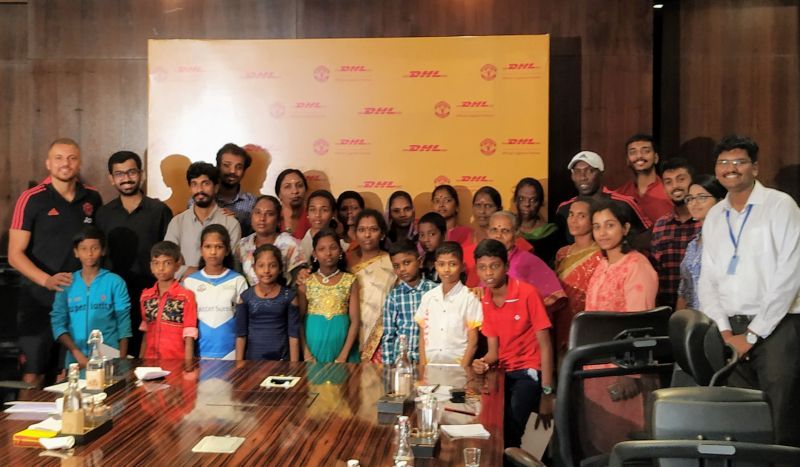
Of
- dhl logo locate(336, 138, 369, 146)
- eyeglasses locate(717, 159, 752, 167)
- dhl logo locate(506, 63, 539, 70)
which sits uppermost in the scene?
dhl logo locate(506, 63, 539, 70)

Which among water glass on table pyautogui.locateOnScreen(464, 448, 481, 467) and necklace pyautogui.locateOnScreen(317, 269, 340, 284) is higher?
necklace pyautogui.locateOnScreen(317, 269, 340, 284)

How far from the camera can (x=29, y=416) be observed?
3.05 m

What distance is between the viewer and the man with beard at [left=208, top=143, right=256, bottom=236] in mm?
5820

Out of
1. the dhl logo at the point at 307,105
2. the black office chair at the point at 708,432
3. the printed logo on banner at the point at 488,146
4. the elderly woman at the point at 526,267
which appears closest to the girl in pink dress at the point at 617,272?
the elderly woman at the point at 526,267

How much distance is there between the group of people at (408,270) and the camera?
13.7 ft

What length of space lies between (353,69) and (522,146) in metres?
1.47

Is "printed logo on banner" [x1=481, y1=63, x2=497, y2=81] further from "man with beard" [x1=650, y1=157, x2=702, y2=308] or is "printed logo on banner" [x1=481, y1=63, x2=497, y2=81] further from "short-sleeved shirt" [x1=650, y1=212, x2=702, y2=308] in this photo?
"short-sleeved shirt" [x1=650, y1=212, x2=702, y2=308]

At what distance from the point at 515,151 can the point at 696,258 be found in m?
1.94

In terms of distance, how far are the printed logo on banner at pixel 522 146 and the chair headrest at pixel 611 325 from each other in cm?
384

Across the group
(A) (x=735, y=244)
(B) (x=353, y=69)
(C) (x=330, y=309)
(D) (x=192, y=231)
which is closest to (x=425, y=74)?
(B) (x=353, y=69)

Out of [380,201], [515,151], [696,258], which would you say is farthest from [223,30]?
[696,258]

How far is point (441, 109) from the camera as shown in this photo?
251 inches

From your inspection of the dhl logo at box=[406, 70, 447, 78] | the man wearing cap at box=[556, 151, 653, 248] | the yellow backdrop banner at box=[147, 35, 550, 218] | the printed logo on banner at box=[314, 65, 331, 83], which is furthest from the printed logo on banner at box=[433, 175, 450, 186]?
the printed logo on banner at box=[314, 65, 331, 83]

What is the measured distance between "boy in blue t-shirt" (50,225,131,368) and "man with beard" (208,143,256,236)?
1074 mm
